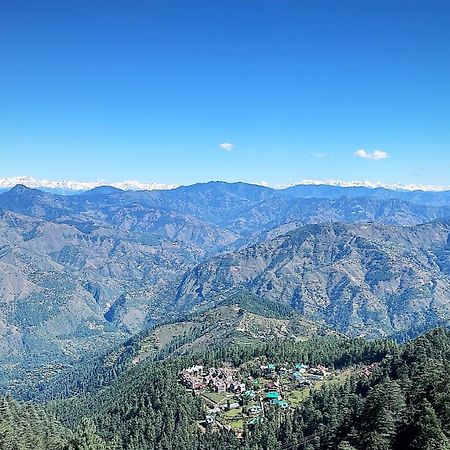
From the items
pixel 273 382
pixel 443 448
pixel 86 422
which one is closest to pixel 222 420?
pixel 273 382

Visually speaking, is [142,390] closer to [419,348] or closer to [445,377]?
[419,348]

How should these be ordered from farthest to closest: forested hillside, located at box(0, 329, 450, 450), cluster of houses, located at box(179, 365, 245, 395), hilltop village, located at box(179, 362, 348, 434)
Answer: cluster of houses, located at box(179, 365, 245, 395)
hilltop village, located at box(179, 362, 348, 434)
forested hillside, located at box(0, 329, 450, 450)

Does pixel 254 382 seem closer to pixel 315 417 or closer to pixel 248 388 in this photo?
pixel 248 388

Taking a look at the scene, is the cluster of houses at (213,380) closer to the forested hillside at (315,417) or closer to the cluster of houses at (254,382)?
the cluster of houses at (254,382)

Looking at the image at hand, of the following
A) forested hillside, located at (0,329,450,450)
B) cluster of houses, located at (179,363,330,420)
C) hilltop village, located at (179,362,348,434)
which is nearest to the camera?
forested hillside, located at (0,329,450,450)

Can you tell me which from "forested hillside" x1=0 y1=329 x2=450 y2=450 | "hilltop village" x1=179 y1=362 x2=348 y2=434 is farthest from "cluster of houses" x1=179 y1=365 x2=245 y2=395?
"forested hillside" x1=0 y1=329 x2=450 y2=450

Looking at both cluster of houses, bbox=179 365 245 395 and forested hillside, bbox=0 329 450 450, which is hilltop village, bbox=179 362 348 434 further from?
forested hillside, bbox=0 329 450 450

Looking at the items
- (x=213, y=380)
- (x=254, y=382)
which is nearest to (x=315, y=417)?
(x=254, y=382)

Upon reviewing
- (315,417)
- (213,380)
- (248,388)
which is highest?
(315,417)

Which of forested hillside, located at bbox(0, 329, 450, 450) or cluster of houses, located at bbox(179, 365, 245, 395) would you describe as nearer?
forested hillside, located at bbox(0, 329, 450, 450)

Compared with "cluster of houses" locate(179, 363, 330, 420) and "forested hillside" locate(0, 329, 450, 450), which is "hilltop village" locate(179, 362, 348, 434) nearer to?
"cluster of houses" locate(179, 363, 330, 420)

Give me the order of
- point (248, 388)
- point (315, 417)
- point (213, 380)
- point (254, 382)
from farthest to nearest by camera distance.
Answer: point (213, 380) → point (254, 382) → point (248, 388) → point (315, 417)
